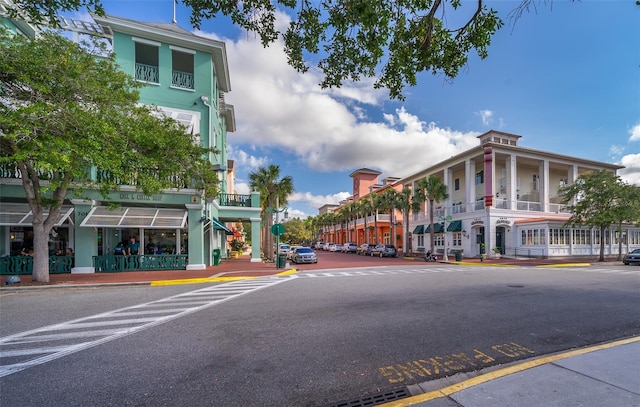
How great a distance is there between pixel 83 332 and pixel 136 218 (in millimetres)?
12564

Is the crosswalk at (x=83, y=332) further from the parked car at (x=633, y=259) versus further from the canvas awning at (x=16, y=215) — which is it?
the parked car at (x=633, y=259)

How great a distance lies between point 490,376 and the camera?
161 inches

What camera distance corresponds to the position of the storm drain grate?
3.61m

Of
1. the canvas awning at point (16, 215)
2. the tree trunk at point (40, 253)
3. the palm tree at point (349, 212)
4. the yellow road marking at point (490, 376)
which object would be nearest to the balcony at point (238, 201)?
the canvas awning at point (16, 215)

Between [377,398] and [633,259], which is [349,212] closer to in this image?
[633,259]

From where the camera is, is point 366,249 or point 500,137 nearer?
point 500,137

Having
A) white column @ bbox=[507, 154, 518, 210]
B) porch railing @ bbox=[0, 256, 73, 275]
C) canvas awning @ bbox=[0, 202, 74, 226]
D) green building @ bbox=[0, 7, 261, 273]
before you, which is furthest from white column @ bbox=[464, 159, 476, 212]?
porch railing @ bbox=[0, 256, 73, 275]

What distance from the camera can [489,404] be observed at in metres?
3.37

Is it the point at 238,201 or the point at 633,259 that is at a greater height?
the point at 238,201

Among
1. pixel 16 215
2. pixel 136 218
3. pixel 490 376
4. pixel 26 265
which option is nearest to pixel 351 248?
pixel 136 218

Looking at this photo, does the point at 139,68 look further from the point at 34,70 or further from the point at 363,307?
the point at 363,307

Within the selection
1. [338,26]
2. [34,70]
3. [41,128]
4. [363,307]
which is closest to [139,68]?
[34,70]

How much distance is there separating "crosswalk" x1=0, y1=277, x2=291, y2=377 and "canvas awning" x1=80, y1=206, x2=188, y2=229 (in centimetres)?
895

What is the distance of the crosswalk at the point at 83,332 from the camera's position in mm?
5129
